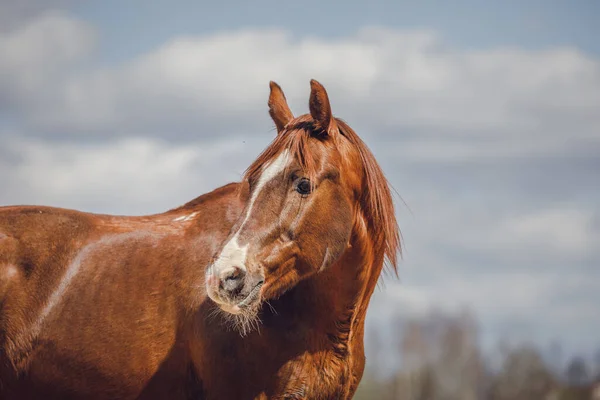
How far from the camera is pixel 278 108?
6625 mm

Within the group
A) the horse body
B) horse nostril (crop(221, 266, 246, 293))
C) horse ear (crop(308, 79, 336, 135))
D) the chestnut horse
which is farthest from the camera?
the horse body

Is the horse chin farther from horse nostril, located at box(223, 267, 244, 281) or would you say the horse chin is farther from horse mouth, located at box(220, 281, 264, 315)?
horse nostril, located at box(223, 267, 244, 281)

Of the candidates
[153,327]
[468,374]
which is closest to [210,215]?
[153,327]

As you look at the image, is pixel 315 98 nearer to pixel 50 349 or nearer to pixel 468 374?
pixel 50 349

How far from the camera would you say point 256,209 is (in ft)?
18.9

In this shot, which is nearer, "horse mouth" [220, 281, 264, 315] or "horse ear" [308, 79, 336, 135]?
"horse mouth" [220, 281, 264, 315]

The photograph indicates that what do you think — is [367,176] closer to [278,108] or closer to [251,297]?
[278,108]

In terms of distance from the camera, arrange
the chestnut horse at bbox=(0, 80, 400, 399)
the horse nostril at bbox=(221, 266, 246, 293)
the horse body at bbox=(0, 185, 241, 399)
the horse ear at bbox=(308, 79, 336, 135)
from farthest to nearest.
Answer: the horse body at bbox=(0, 185, 241, 399), the horse ear at bbox=(308, 79, 336, 135), the chestnut horse at bbox=(0, 80, 400, 399), the horse nostril at bbox=(221, 266, 246, 293)

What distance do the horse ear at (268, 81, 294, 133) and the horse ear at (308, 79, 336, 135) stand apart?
540 millimetres

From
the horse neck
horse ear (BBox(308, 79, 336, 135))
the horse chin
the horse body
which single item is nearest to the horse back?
the horse body

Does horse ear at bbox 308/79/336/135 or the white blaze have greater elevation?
horse ear at bbox 308/79/336/135

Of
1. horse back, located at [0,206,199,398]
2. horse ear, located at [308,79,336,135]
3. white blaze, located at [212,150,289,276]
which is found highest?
horse ear, located at [308,79,336,135]

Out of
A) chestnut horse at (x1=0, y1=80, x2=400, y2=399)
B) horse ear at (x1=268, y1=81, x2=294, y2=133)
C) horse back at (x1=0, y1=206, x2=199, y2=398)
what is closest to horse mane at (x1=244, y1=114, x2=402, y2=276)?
chestnut horse at (x1=0, y1=80, x2=400, y2=399)

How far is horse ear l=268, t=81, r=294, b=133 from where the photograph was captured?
6.58m
